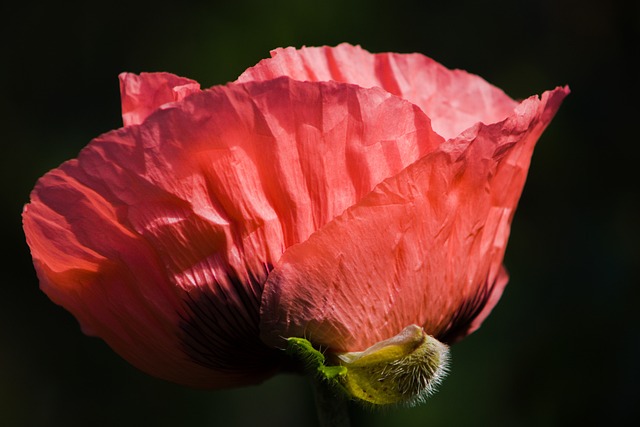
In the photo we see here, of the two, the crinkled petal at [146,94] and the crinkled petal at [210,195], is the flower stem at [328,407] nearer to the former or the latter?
the crinkled petal at [210,195]

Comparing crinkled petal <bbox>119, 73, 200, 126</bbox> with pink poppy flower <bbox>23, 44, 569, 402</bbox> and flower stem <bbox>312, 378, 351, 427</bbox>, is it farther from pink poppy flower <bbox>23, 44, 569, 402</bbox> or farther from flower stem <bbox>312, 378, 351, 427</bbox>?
flower stem <bbox>312, 378, 351, 427</bbox>

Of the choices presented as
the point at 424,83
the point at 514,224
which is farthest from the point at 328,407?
the point at 514,224

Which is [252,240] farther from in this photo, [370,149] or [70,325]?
A: [70,325]

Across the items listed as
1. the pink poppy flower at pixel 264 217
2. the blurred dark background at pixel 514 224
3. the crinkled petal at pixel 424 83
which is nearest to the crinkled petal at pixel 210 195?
the pink poppy flower at pixel 264 217

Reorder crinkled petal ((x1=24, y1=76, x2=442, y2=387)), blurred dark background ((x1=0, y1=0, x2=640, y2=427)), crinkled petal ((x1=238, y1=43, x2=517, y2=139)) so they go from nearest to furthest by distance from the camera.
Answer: crinkled petal ((x1=24, y1=76, x2=442, y2=387)), crinkled petal ((x1=238, y1=43, x2=517, y2=139)), blurred dark background ((x1=0, y1=0, x2=640, y2=427))

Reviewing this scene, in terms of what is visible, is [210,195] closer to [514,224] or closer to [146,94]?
[146,94]

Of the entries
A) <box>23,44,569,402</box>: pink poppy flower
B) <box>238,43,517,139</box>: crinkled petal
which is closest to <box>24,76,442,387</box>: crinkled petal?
<box>23,44,569,402</box>: pink poppy flower

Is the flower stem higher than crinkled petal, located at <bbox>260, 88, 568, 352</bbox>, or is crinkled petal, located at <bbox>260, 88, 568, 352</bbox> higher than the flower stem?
crinkled petal, located at <bbox>260, 88, 568, 352</bbox>

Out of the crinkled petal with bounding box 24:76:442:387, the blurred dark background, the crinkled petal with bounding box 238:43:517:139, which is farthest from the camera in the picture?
the blurred dark background
